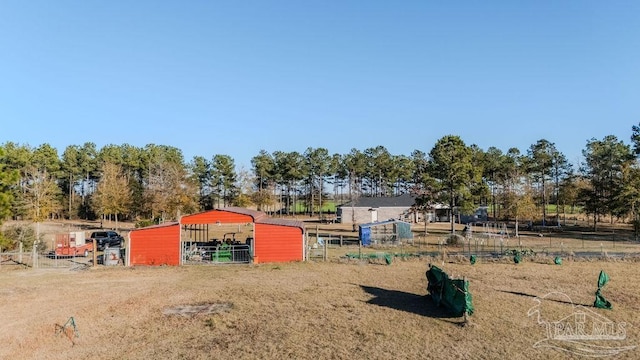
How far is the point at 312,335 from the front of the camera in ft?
46.6

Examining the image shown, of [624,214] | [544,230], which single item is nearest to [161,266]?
[544,230]

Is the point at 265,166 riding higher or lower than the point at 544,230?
higher

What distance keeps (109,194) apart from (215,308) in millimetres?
43929

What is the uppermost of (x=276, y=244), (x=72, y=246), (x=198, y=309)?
(x=276, y=244)

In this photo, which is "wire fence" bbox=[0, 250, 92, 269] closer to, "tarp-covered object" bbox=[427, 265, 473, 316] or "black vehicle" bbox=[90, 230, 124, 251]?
"black vehicle" bbox=[90, 230, 124, 251]

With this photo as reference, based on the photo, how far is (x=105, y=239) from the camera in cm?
A: 3684

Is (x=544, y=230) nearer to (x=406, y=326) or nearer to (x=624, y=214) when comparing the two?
(x=624, y=214)

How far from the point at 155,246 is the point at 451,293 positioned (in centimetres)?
2130

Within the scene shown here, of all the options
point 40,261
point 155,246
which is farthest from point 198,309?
point 40,261

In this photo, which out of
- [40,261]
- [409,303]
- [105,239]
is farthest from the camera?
[105,239]

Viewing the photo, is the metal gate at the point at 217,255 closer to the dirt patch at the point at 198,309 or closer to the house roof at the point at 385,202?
the dirt patch at the point at 198,309

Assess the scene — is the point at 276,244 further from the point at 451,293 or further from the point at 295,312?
the point at 451,293

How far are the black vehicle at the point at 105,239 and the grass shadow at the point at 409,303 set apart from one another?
2565cm

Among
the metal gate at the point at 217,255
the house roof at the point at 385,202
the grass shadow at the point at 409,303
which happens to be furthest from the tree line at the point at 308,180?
the grass shadow at the point at 409,303
